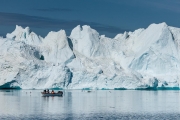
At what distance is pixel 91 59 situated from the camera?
62.1 meters

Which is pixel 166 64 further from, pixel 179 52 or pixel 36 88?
pixel 36 88

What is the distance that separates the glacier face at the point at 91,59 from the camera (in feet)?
172

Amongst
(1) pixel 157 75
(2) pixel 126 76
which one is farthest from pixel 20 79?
(1) pixel 157 75

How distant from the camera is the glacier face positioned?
5256cm

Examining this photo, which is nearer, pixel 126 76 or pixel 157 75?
pixel 126 76

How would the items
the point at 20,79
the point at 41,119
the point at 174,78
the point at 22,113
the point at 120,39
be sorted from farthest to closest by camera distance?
the point at 120,39 → the point at 174,78 → the point at 20,79 → the point at 22,113 → the point at 41,119

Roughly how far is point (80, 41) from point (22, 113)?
4195 centimetres

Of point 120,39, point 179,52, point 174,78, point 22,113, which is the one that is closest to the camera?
point 22,113

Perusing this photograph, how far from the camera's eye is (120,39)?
67.2 metres

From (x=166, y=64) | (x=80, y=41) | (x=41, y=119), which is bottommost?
(x=41, y=119)

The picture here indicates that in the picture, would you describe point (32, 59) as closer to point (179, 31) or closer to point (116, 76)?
point (116, 76)

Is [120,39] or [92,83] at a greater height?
[120,39]

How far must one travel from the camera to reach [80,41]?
65000mm

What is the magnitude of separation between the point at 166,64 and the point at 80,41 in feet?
47.0
